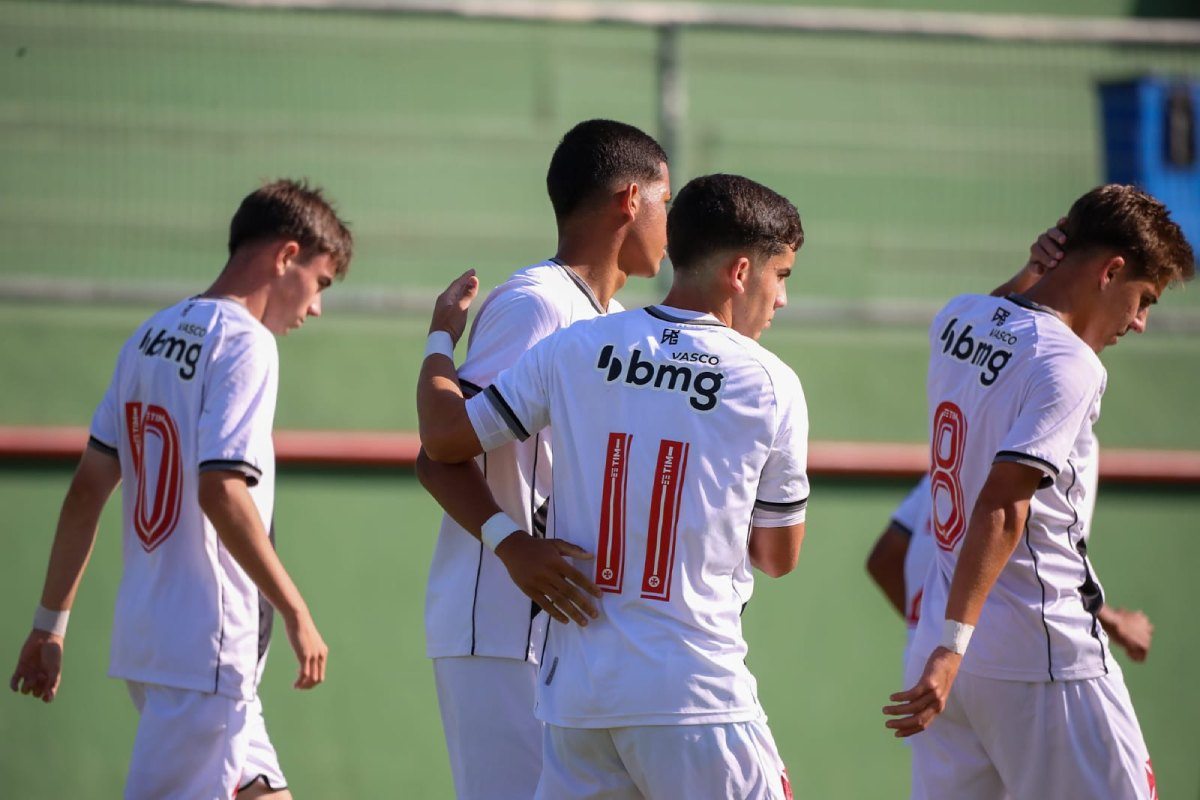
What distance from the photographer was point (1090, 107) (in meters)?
7.28

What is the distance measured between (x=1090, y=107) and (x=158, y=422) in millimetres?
5017

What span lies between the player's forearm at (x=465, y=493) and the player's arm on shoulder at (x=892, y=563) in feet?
7.83

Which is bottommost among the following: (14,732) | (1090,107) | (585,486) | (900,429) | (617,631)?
(14,732)

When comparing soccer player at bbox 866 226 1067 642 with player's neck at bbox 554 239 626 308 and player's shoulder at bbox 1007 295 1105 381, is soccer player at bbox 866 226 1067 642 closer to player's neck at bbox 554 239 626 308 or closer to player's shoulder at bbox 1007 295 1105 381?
player's shoulder at bbox 1007 295 1105 381

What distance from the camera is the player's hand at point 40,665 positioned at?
4.14 metres

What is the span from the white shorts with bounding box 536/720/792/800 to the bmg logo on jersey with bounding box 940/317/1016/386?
118cm

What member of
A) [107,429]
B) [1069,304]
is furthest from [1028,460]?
[107,429]

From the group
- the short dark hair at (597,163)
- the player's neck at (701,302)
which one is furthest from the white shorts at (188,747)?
the player's neck at (701,302)

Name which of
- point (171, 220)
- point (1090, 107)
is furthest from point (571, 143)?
point (1090, 107)

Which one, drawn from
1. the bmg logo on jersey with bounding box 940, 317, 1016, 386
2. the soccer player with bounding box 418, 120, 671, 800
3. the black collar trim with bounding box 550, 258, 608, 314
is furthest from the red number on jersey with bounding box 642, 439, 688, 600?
the bmg logo on jersey with bounding box 940, 317, 1016, 386

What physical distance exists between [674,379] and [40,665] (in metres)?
2.17

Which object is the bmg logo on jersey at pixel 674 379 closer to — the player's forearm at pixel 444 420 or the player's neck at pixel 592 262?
the player's forearm at pixel 444 420

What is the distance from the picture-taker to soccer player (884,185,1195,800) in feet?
11.5

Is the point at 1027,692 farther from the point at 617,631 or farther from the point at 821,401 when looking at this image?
the point at 821,401
